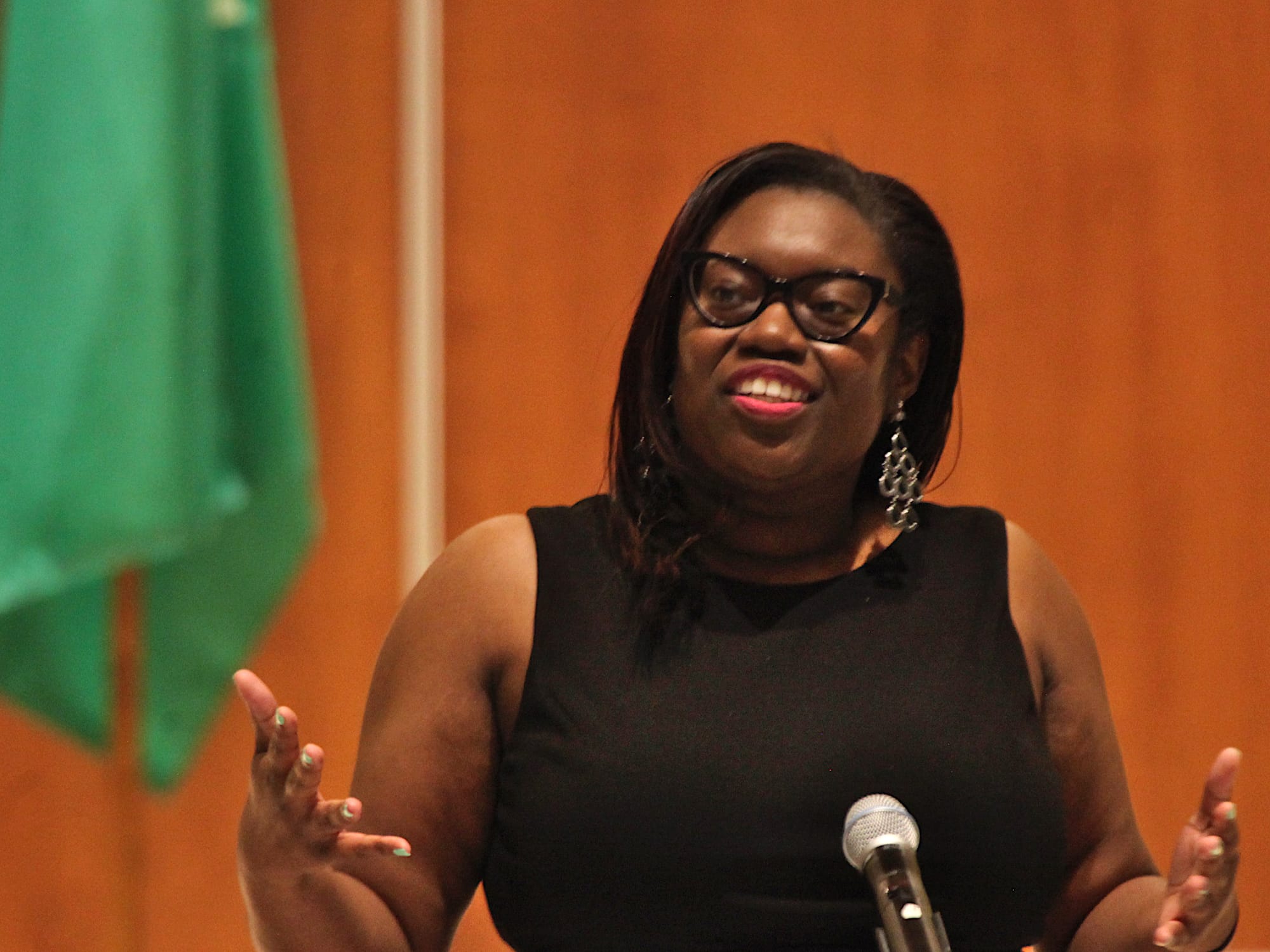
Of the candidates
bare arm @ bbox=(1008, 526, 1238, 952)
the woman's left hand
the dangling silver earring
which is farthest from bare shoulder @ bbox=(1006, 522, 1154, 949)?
the woman's left hand

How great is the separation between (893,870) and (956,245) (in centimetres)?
177

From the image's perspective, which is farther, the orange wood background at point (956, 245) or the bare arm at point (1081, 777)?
the orange wood background at point (956, 245)

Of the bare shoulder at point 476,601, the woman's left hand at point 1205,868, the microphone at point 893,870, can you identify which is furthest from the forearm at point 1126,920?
the bare shoulder at point 476,601

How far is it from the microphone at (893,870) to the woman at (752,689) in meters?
0.15

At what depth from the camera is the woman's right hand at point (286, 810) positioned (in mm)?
1133

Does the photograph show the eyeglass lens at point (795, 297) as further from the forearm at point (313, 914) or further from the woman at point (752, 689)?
the forearm at point (313, 914)

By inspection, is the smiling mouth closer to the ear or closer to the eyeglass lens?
the eyeglass lens

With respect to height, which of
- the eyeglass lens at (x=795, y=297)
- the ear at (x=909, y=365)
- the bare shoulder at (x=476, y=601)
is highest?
the eyeglass lens at (x=795, y=297)

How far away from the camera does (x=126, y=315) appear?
1953 millimetres

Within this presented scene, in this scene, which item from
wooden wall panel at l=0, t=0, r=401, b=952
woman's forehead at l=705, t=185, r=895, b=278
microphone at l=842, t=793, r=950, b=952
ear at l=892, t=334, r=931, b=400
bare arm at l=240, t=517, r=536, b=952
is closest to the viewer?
microphone at l=842, t=793, r=950, b=952

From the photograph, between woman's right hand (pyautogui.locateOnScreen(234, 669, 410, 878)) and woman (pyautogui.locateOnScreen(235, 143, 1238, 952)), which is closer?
woman's right hand (pyautogui.locateOnScreen(234, 669, 410, 878))

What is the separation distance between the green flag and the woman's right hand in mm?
896

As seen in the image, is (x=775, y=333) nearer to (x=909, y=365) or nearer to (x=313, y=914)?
(x=909, y=365)

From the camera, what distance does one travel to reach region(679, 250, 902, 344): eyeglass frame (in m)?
1.42
